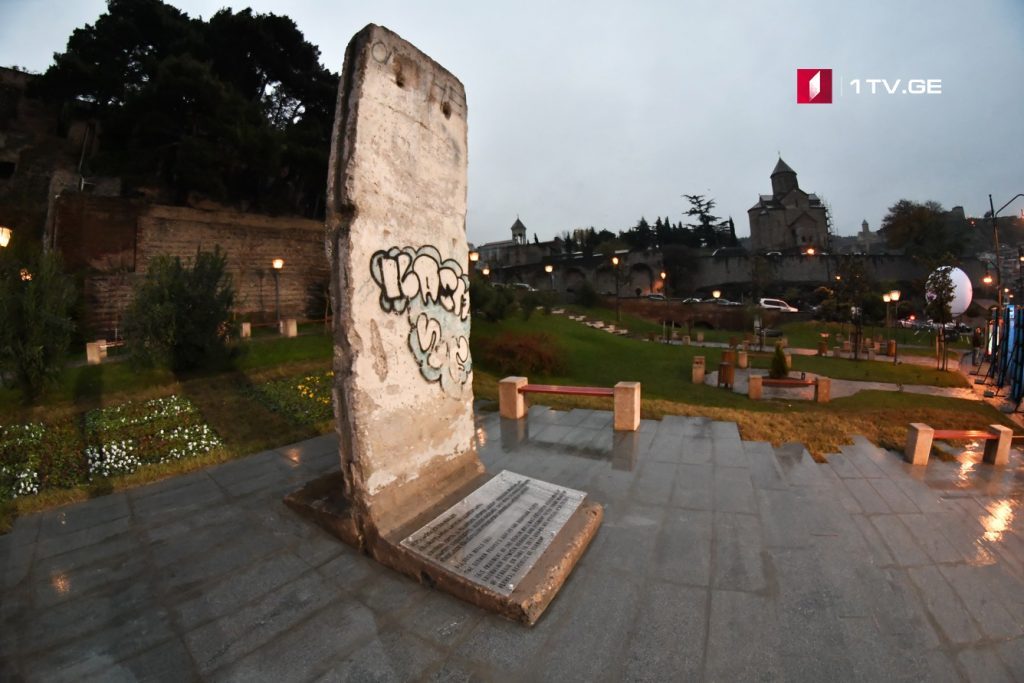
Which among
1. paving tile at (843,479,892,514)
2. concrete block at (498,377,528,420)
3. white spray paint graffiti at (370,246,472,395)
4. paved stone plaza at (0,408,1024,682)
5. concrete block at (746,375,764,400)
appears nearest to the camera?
paved stone plaza at (0,408,1024,682)

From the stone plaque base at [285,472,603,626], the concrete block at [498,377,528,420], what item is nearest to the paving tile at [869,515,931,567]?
the stone plaque base at [285,472,603,626]

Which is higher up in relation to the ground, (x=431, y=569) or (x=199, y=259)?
(x=199, y=259)

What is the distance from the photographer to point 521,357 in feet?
45.6

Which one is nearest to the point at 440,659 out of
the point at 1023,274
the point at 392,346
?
the point at 392,346

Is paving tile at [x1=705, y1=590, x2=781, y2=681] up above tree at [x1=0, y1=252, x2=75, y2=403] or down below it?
below

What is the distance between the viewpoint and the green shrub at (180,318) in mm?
9625

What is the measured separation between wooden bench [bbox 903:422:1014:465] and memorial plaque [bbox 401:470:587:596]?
5.42 metres

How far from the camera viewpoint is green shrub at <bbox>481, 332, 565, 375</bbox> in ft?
45.5

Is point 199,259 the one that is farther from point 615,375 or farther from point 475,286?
point 615,375

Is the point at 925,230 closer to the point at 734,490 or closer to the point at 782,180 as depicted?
the point at 782,180

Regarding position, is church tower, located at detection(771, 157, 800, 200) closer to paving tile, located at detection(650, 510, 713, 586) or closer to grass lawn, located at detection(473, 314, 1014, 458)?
grass lawn, located at detection(473, 314, 1014, 458)

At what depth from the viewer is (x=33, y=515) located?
15.7ft

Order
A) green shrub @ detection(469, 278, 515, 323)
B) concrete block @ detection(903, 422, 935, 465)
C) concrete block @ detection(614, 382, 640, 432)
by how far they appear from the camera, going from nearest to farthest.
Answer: concrete block @ detection(903, 422, 935, 465) < concrete block @ detection(614, 382, 640, 432) < green shrub @ detection(469, 278, 515, 323)

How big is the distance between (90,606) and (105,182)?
90.8 ft
